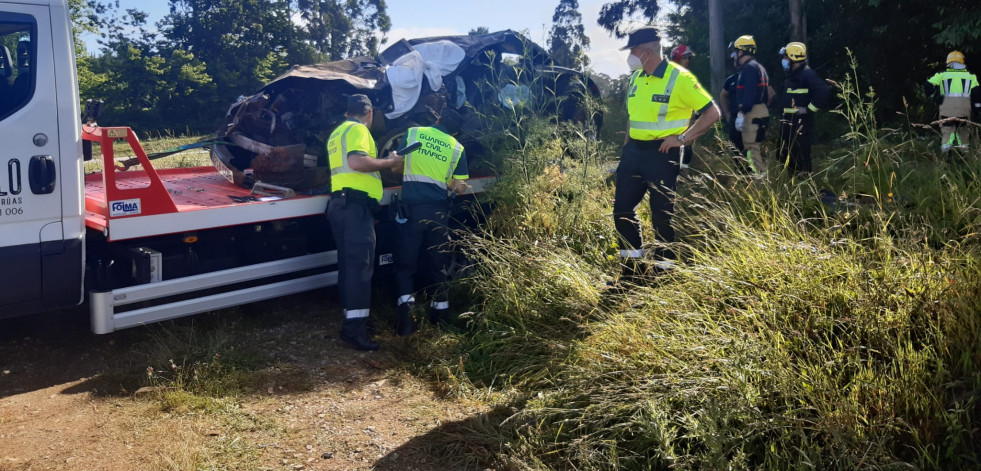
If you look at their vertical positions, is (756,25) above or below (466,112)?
above

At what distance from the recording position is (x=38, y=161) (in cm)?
418

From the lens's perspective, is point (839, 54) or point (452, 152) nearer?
point (452, 152)

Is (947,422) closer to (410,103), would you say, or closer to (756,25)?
(410,103)

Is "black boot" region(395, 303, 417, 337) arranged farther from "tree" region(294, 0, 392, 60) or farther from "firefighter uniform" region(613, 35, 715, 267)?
"tree" region(294, 0, 392, 60)

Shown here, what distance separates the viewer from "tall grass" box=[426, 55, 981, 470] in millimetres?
2734

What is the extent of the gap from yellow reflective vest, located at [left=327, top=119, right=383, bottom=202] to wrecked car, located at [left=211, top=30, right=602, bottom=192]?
52 centimetres

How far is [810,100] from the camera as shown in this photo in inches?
314

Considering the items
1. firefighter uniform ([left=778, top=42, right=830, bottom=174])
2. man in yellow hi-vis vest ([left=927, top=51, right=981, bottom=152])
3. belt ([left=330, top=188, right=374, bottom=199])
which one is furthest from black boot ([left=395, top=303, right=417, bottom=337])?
man in yellow hi-vis vest ([left=927, top=51, right=981, bottom=152])

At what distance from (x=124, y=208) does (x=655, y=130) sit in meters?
3.43

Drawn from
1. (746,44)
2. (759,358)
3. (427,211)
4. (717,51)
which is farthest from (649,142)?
(717,51)

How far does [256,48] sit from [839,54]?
115 feet

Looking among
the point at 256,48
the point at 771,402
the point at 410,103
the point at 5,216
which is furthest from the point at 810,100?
the point at 256,48

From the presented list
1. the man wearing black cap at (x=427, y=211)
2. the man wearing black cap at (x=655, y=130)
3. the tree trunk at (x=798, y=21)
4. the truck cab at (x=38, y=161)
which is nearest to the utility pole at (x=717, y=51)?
the tree trunk at (x=798, y=21)

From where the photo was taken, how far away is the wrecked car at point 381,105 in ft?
19.4
